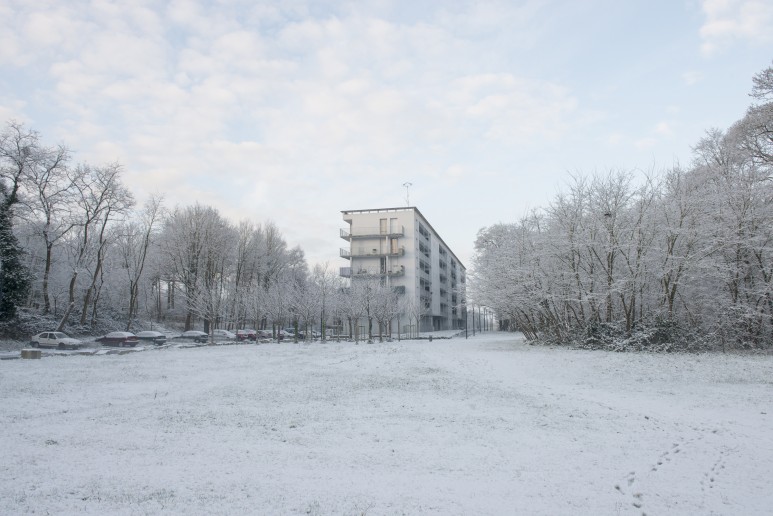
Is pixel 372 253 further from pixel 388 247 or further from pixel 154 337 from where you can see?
pixel 154 337

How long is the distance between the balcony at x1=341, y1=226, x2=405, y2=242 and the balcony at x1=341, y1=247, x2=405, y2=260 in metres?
1.93

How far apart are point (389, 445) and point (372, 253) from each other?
5535 cm

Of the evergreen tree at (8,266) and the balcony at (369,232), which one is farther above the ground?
the balcony at (369,232)

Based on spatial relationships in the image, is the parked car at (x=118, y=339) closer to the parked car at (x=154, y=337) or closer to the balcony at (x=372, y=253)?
the parked car at (x=154, y=337)

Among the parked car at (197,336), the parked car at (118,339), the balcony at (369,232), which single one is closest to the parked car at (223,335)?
the parked car at (197,336)

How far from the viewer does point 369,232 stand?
63688 millimetres

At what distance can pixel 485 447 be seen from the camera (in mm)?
7672

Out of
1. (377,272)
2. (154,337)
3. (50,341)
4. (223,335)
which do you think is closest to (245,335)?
(223,335)

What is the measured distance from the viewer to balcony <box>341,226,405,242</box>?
2486 inches

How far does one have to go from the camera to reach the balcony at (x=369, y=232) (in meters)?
63.1

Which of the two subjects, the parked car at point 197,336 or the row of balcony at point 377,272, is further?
the row of balcony at point 377,272

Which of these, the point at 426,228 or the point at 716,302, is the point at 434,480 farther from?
the point at 426,228

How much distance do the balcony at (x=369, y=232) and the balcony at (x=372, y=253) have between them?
6.32 feet

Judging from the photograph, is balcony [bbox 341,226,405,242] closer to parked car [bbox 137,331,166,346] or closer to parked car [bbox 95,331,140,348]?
parked car [bbox 137,331,166,346]
